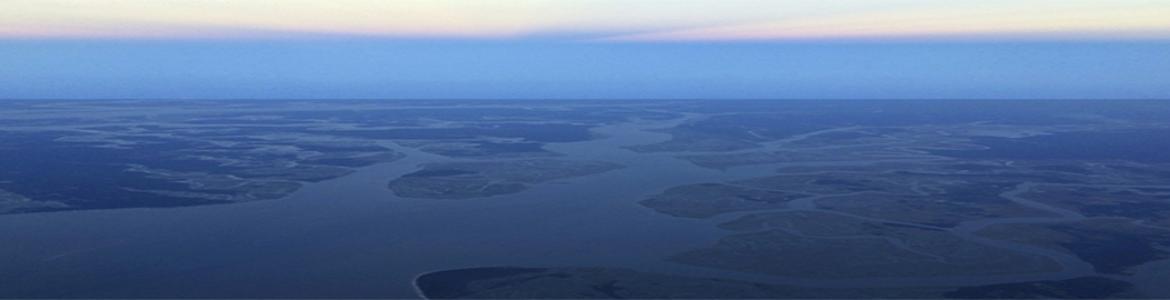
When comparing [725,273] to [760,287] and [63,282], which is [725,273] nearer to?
[760,287]

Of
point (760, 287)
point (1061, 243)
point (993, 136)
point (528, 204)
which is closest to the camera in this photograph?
point (760, 287)

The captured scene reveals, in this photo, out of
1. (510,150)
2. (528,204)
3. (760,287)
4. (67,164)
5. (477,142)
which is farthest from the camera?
(477,142)

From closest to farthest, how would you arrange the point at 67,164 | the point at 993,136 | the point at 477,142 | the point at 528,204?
1. the point at 528,204
2. the point at 67,164
3. the point at 477,142
4. the point at 993,136

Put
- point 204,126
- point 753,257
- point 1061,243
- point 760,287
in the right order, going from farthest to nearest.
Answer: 1. point 204,126
2. point 1061,243
3. point 753,257
4. point 760,287

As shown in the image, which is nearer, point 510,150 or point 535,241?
point 535,241

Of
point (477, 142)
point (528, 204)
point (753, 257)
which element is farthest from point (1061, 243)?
point (477, 142)

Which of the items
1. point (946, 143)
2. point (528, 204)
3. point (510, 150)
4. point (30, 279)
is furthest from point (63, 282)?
point (946, 143)

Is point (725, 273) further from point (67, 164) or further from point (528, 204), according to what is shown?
point (67, 164)

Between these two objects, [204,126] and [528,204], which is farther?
[204,126]
